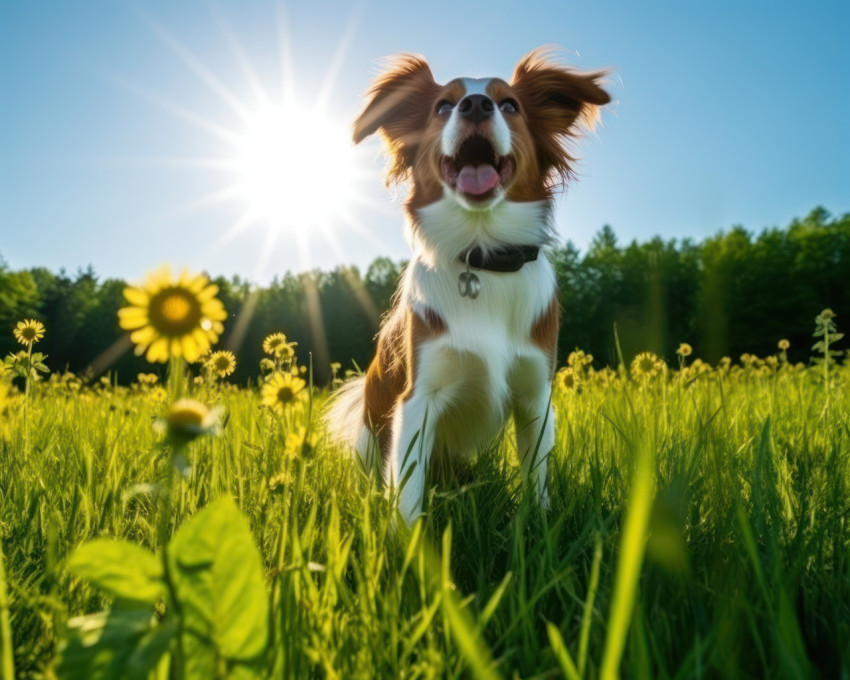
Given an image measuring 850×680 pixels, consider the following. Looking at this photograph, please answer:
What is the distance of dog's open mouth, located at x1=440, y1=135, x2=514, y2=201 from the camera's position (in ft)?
9.86

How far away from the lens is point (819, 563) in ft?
4.94

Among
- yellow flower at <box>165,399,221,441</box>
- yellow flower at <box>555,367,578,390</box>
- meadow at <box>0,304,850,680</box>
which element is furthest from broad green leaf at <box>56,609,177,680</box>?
yellow flower at <box>555,367,578,390</box>

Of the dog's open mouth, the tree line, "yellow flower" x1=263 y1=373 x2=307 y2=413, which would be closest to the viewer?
"yellow flower" x1=263 y1=373 x2=307 y2=413

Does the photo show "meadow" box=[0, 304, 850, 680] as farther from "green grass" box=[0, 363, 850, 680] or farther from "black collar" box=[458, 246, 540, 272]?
"black collar" box=[458, 246, 540, 272]

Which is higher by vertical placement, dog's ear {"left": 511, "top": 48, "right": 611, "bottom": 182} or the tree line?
the tree line

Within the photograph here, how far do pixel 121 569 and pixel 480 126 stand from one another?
8.26ft

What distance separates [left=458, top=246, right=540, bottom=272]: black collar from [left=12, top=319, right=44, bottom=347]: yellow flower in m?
2.13

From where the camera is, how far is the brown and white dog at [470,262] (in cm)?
276

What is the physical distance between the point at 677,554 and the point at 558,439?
2.17 m

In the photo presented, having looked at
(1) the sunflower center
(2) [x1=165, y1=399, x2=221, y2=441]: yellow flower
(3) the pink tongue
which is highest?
(3) the pink tongue

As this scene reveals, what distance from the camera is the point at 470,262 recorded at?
117 inches

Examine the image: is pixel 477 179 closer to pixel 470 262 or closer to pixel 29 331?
pixel 470 262

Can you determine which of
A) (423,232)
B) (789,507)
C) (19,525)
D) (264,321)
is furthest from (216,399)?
(264,321)

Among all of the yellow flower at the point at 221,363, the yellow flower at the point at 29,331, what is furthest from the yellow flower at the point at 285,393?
the yellow flower at the point at 29,331
